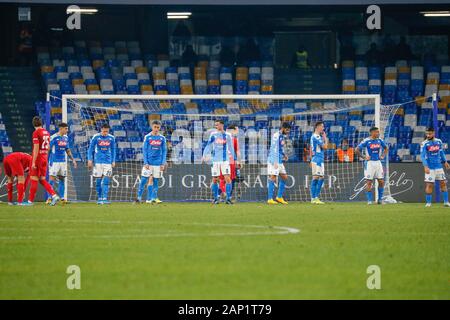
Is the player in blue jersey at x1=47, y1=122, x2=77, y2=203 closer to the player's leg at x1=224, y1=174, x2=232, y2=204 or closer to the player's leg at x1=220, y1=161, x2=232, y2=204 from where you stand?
the player's leg at x1=220, y1=161, x2=232, y2=204

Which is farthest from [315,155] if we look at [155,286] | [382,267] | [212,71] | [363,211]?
[155,286]

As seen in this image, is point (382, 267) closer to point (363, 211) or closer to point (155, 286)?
point (155, 286)

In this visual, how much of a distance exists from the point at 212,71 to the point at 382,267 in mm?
27729

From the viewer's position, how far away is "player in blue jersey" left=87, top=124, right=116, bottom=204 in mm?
24812

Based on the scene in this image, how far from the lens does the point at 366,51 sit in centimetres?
3884

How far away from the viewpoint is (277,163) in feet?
84.7

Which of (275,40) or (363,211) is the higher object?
(275,40)

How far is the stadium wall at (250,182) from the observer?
27.6m

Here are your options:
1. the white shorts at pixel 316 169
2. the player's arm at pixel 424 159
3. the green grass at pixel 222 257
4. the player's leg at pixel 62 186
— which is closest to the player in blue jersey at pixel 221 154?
the white shorts at pixel 316 169

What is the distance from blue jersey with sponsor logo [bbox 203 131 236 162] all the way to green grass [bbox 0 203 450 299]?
715 centimetres

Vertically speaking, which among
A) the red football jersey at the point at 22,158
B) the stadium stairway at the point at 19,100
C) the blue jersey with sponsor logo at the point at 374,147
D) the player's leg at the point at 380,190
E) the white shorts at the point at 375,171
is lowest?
the player's leg at the point at 380,190

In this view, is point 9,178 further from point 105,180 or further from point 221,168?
point 221,168

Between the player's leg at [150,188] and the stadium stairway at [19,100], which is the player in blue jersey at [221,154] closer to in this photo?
the player's leg at [150,188]

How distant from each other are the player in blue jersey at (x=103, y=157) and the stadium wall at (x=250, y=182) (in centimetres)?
256
